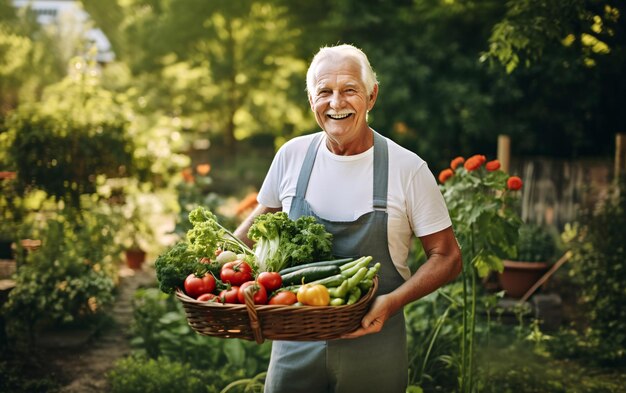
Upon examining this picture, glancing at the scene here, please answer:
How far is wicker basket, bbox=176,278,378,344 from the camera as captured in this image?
2.15 metres

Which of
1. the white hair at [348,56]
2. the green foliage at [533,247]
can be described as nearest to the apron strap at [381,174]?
the white hair at [348,56]

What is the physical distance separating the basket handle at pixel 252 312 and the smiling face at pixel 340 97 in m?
0.72

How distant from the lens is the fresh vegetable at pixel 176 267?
2.47 m

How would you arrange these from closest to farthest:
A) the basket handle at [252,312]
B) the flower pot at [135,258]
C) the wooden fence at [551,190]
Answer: the basket handle at [252,312] < the wooden fence at [551,190] < the flower pot at [135,258]

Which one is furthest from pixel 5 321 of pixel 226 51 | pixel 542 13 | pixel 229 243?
pixel 226 51

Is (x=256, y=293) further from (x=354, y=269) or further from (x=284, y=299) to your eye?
(x=354, y=269)

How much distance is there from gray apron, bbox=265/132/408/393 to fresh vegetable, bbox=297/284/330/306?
37 centimetres

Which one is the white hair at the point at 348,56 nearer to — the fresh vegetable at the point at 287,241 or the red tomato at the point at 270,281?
the fresh vegetable at the point at 287,241

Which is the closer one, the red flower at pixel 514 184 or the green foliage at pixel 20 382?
the red flower at pixel 514 184

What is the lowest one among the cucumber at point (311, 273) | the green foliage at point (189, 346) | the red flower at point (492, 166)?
the green foliage at point (189, 346)

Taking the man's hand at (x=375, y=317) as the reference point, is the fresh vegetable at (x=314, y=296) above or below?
above

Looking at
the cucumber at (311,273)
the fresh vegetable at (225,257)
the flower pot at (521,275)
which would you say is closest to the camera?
the cucumber at (311,273)

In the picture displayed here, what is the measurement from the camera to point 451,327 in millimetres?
4695

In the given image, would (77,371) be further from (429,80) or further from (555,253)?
(429,80)
